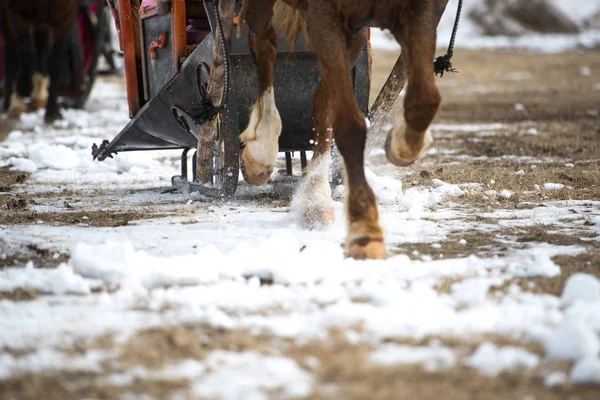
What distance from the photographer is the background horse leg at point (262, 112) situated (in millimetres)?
4570

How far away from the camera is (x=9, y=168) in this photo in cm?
663

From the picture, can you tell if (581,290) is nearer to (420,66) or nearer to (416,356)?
(416,356)

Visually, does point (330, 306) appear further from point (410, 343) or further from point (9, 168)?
point (9, 168)

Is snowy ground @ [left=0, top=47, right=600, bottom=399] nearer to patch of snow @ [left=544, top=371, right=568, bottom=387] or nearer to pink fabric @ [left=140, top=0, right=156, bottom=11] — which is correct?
patch of snow @ [left=544, top=371, right=568, bottom=387]

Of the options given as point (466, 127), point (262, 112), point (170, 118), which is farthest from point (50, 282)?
point (466, 127)

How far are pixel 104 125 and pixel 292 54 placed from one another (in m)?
5.69

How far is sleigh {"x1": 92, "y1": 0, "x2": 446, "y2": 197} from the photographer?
4.78 m

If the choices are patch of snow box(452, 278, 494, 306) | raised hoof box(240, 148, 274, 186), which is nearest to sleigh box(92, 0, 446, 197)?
raised hoof box(240, 148, 274, 186)

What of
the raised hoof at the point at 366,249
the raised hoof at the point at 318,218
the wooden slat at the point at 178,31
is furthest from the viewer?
the wooden slat at the point at 178,31

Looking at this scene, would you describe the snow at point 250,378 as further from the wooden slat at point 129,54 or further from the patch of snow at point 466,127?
the patch of snow at point 466,127

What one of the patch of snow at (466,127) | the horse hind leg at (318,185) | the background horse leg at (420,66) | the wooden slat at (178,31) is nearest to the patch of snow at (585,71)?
the patch of snow at (466,127)

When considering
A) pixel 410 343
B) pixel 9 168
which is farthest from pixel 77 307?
pixel 9 168

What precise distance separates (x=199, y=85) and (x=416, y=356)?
2958 mm

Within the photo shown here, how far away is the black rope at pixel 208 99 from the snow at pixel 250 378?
7.79 feet
